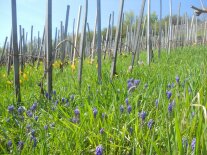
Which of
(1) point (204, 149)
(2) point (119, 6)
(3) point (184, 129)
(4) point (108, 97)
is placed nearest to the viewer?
(1) point (204, 149)

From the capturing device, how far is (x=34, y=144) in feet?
4.92

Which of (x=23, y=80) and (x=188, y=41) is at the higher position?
(x=188, y=41)

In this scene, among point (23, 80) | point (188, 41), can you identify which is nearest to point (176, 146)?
point (23, 80)

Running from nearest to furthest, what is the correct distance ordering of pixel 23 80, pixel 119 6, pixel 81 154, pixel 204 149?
pixel 204 149
pixel 81 154
pixel 119 6
pixel 23 80

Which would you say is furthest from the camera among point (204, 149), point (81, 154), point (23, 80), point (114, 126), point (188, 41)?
point (188, 41)

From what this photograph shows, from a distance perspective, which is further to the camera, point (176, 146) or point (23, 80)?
point (23, 80)

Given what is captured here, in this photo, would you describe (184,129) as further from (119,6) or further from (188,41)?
(188,41)

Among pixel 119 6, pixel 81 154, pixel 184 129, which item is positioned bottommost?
pixel 81 154

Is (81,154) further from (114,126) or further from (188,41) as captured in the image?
(188,41)

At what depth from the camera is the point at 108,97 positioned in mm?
2359

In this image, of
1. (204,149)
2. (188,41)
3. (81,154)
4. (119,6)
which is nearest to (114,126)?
(81,154)

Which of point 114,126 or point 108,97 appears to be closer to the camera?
point 114,126

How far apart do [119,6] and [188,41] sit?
1501 centimetres

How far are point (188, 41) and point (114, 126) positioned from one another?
17152 mm
